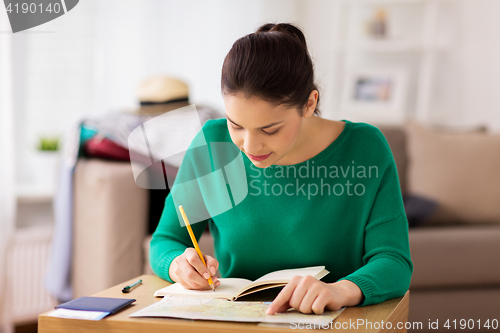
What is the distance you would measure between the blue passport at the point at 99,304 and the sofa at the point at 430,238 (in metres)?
0.97

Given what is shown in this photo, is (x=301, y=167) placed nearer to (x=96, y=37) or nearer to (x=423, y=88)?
(x=96, y=37)

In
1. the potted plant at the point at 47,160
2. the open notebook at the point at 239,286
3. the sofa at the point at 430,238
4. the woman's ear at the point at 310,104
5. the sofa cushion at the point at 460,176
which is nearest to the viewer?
the open notebook at the point at 239,286

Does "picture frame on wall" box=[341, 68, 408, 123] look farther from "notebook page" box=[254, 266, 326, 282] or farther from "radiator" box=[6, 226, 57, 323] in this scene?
"notebook page" box=[254, 266, 326, 282]

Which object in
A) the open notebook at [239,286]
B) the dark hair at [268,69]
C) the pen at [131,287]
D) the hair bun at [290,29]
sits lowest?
the pen at [131,287]

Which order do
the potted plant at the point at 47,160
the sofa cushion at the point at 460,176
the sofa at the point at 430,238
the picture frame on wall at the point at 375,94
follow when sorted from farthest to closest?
the picture frame on wall at the point at 375,94 → the potted plant at the point at 47,160 → the sofa cushion at the point at 460,176 → the sofa at the point at 430,238

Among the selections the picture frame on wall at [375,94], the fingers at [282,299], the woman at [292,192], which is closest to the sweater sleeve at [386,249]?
the woman at [292,192]

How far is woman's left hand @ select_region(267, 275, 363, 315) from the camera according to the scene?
0.70 meters

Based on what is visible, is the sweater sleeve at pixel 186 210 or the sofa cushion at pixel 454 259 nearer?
the sweater sleeve at pixel 186 210

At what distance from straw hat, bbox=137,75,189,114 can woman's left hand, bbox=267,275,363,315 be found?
1534 mm

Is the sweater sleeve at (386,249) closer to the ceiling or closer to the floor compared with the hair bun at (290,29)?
closer to the floor

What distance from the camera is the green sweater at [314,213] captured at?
988mm

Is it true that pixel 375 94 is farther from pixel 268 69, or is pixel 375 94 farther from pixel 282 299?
pixel 282 299

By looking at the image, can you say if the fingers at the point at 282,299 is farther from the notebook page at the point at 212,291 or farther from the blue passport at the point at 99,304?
the blue passport at the point at 99,304

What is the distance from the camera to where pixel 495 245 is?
6.56ft
